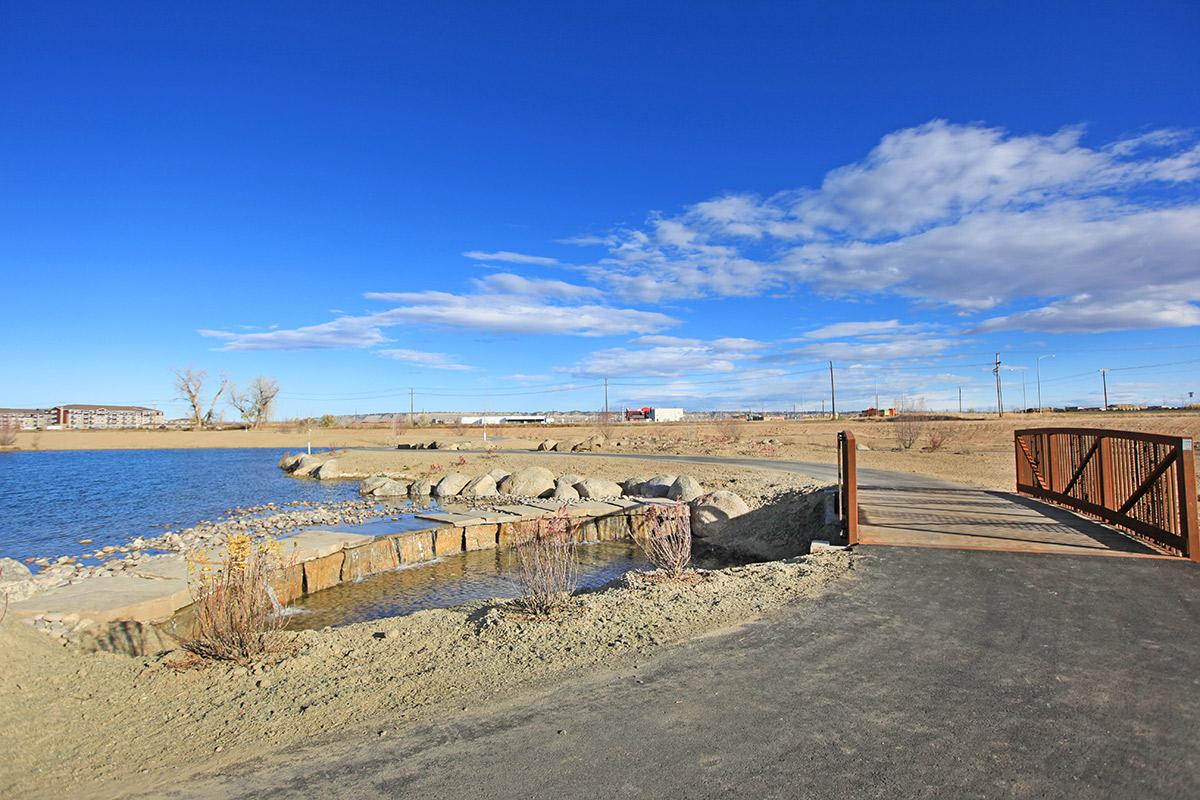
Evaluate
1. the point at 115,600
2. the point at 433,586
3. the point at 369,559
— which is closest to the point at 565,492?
the point at 369,559

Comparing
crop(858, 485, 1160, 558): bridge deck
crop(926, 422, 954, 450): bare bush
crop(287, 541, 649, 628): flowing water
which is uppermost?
crop(926, 422, 954, 450): bare bush

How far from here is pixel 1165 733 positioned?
3.71 m

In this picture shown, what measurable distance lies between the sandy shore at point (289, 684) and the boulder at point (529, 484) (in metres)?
14.8

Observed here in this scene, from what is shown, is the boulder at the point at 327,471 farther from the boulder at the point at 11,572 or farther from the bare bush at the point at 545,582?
the bare bush at the point at 545,582

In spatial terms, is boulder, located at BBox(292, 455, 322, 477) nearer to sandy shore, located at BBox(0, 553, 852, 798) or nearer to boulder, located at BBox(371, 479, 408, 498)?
boulder, located at BBox(371, 479, 408, 498)

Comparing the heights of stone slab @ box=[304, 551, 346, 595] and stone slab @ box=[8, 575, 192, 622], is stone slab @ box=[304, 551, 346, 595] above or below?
below

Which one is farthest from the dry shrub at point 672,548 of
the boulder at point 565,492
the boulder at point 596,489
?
the boulder at point 565,492

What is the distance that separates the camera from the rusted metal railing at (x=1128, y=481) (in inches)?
306

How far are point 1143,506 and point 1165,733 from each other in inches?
268

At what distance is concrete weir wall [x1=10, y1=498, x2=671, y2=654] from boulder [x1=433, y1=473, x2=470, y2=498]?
14.1ft

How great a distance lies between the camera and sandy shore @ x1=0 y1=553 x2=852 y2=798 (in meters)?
3.92

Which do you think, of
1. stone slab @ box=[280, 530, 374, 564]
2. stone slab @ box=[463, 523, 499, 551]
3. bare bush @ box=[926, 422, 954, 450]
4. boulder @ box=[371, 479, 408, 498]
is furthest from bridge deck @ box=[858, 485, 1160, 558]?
bare bush @ box=[926, 422, 954, 450]

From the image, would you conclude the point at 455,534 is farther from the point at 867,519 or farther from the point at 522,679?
the point at 522,679

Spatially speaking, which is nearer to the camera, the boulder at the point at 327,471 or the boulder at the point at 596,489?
the boulder at the point at 596,489
